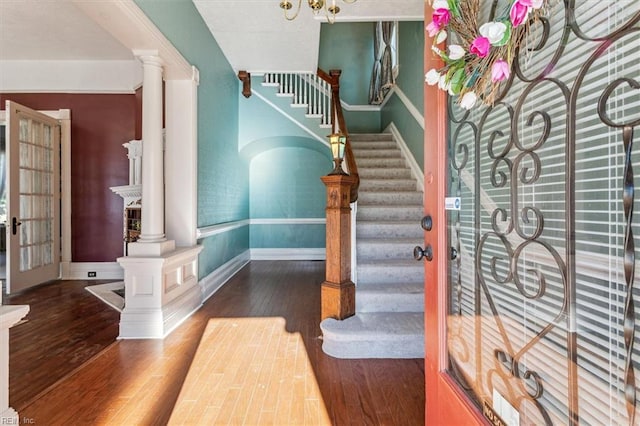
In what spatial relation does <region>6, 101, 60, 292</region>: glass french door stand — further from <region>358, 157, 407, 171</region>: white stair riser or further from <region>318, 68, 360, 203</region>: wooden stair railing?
<region>358, 157, 407, 171</region>: white stair riser

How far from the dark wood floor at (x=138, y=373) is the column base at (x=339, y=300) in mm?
271

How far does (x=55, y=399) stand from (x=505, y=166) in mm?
2559

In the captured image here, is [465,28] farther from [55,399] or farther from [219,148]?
[219,148]

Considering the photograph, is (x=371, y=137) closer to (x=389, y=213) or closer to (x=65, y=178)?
(x=389, y=213)

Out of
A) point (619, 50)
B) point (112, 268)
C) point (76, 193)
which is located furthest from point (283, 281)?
point (619, 50)

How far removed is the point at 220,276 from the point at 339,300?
2272mm

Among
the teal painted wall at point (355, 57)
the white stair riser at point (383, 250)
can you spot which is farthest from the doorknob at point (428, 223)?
the teal painted wall at point (355, 57)

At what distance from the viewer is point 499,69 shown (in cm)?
82

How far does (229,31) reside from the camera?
3891mm

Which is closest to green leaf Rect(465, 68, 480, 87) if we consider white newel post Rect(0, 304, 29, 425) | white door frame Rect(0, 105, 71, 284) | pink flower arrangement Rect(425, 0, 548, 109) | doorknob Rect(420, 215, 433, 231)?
pink flower arrangement Rect(425, 0, 548, 109)

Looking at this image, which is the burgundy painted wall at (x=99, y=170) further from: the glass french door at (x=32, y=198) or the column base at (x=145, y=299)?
the column base at (x=145, y=299)

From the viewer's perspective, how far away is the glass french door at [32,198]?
4.05 meters

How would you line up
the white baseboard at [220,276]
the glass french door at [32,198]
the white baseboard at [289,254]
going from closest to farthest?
the white baseboard at [220,276] → the glass french door at [32,198] → the white baseboard at [289,254]

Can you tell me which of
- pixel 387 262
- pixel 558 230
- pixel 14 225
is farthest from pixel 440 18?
pixel 14 225
